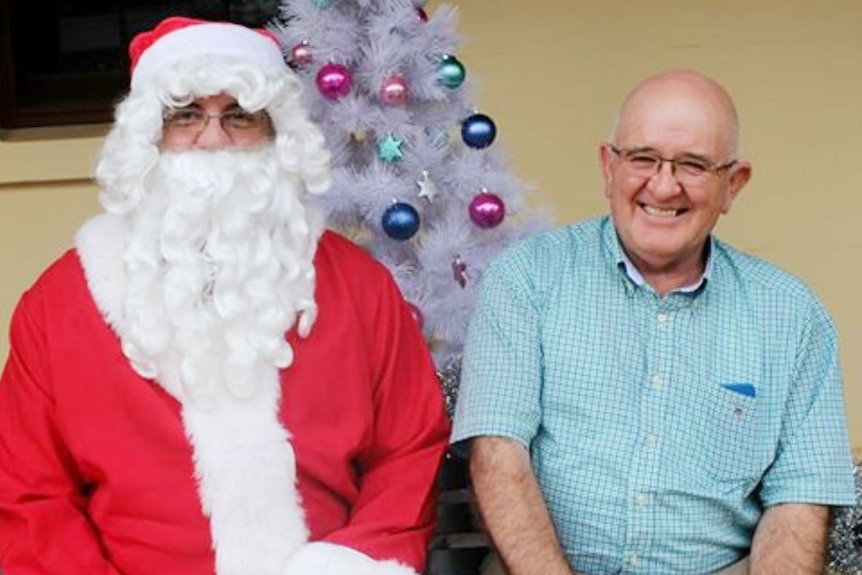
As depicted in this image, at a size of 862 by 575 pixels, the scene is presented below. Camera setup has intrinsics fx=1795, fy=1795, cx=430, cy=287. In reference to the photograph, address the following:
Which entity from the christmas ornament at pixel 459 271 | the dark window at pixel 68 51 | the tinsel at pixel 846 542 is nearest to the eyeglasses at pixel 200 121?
the christmas ornament at pixel 459 271

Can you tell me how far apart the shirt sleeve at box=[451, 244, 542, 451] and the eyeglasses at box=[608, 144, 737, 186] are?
297mm

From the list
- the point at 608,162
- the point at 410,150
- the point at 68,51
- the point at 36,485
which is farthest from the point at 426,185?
the point at 68,51

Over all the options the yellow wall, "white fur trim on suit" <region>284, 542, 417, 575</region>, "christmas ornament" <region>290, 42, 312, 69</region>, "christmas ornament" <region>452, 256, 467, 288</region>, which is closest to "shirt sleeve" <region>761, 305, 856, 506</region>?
"white fur trim on suit" <region>284, 542, 417, 575</region>

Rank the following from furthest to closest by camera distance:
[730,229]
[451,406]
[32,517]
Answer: [730,229], [451,406], [32,517]

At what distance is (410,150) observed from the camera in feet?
13.4

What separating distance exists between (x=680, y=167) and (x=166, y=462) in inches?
44.6

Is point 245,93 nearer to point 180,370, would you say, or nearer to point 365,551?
point 180,370

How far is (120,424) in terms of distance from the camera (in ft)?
11.1

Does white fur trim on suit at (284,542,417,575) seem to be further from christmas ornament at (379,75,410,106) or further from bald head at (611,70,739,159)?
christmas ornament at (379,75,410,106)

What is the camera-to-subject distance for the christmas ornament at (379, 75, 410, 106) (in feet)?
13.2

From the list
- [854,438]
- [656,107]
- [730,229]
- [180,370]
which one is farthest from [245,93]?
[854,438]

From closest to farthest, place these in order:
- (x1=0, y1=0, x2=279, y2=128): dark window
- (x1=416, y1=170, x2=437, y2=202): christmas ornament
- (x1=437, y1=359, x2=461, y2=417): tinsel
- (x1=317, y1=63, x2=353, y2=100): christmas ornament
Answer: (x1=437, y1=359, x2=461, y2=417): tinsel < (x1=317, y1=63, x2=353, y2=100): christmas ornament < (x1=416, y1=170, x2=437, y2=202): christmas ornament < (x1=0, y1=0, x2=279, y2=128): dark window

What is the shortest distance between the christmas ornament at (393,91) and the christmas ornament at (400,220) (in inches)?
9.1

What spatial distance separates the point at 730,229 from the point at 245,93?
2355mm
